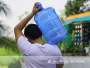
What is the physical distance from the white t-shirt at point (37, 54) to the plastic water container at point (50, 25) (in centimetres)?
17

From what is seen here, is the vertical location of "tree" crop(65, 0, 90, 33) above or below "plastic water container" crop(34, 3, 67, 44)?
below

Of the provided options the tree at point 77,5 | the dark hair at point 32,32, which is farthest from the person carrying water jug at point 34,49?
the tree at point 77,5

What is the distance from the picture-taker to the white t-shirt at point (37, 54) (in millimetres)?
849

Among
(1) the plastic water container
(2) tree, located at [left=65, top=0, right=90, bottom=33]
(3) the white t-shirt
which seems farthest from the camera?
(2) tree, located at [left=65, top=0, right=90, bottom=33]

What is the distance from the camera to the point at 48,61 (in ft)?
2.92

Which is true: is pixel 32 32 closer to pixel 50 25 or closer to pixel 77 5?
pixel 50 25

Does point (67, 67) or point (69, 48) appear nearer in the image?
point (67, 67)

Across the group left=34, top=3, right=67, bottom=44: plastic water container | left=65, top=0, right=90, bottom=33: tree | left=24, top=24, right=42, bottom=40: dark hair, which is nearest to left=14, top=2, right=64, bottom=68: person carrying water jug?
left=24, top=24, right=42, bottom=40: dark hair

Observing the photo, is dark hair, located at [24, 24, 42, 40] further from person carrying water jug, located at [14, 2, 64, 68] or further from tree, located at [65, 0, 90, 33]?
tree, located at [65, 0, 90, 33]

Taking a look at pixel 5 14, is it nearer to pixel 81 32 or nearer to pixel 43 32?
pixel 43 32

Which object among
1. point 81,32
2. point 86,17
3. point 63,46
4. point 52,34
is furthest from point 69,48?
point 52,34

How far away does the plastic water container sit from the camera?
3.44 feet

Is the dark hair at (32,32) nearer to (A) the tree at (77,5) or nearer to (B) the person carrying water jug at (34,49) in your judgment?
(B) the person carrying water jug at (34,49)

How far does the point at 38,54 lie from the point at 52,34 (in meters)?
0.28
